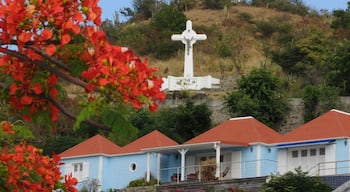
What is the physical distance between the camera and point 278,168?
131 ft

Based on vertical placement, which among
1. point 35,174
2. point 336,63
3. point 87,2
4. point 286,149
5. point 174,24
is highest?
point 174,24

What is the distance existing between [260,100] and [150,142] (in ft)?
24.1

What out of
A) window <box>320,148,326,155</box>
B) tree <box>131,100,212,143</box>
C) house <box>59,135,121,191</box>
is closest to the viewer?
window <box>320,148,326,155</box>

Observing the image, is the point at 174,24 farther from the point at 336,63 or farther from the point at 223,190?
the point at 223,190

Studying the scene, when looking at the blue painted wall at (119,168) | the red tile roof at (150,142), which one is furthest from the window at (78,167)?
the red tile roof at (150,142)

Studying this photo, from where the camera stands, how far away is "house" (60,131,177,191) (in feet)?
143

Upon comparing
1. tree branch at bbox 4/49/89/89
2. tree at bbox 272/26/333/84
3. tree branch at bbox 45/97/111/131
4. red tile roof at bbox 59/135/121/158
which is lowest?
tree branch at bbox 45/97/111/131

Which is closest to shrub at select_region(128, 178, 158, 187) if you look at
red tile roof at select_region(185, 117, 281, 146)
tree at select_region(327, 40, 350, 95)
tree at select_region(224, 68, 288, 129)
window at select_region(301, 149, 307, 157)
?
red tile roof at select_region(185, 117, 281, 146)

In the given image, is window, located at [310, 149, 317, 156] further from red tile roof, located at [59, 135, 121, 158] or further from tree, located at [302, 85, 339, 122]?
red tile roof, located at [59, 135, 121, 158]

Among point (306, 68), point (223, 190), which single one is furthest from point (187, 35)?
point (223, 190)

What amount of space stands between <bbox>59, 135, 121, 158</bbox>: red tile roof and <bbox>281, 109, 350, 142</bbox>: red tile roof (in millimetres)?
8385

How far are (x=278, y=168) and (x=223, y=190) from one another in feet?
17.0

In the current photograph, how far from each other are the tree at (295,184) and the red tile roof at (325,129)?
5.84 meters

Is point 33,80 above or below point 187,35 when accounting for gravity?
below
